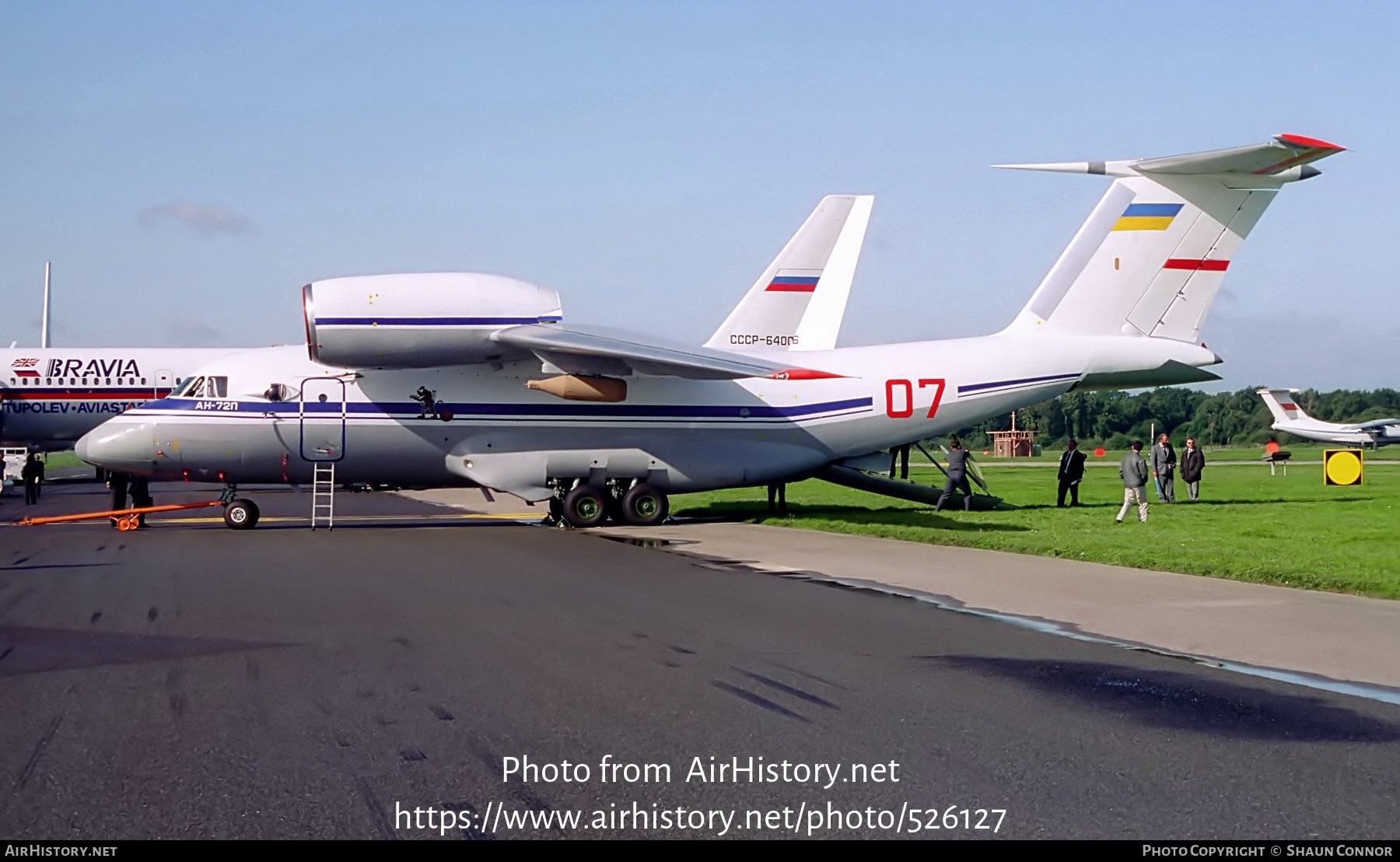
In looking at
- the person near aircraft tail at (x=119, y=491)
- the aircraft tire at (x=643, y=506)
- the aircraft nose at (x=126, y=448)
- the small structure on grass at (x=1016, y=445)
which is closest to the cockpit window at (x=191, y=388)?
the aircraft nose at (x=126, y=448)

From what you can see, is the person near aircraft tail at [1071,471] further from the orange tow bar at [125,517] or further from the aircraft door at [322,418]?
the orange tow bar at [125,517]

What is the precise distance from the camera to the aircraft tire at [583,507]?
22203 mm

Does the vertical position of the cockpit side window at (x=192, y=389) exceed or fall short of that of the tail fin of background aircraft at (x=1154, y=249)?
it falls short

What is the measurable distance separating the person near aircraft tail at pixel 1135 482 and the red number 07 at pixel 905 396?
11.5 feet

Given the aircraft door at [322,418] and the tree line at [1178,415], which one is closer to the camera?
the aircraft door at [322,418]

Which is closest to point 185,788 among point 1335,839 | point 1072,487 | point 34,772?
point 34,772

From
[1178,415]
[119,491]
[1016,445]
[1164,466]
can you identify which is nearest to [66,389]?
[119,491]

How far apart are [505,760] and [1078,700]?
3.43 metres

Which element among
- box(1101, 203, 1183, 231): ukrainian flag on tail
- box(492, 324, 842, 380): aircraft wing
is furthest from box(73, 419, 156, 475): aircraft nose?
box(1101, 203, 1183, 231): ukrainian flag on tail

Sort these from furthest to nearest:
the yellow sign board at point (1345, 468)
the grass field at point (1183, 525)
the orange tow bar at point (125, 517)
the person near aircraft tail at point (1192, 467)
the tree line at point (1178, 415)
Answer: the tree line at point (1178, 415) < the yellow sign board at point (1345, 468) < the person near aircraft tail at point (1192, 467) < the orange tow bar at point (125, 517) < the grass field at point (1183, 525)

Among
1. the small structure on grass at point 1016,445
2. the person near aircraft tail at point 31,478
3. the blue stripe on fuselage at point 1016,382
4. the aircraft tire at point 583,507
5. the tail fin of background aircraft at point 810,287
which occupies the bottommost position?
the small structure on grass at point 1016,445

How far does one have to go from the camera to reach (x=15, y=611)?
10.8 meters

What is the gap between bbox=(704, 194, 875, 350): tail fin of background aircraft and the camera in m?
30.7

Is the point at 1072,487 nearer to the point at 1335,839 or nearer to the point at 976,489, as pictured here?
the point at 976,489
